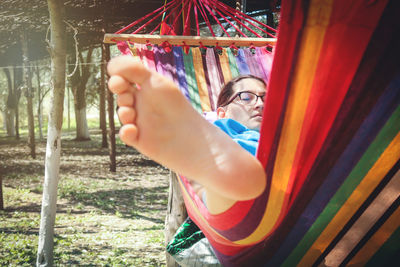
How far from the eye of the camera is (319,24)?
876 millimetres

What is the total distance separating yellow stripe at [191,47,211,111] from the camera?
226cm

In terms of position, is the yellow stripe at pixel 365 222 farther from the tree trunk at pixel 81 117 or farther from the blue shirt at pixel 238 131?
the tree trunk at pixel 81 117

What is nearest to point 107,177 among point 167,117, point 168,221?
point 168,221

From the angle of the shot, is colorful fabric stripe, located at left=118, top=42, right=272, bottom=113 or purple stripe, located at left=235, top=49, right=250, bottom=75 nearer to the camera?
colorful fabric stripe, located at left=118, top=42, right=272, bottom=113

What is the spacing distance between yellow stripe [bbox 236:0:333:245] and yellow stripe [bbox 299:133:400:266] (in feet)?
0.74

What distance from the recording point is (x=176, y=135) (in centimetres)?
83

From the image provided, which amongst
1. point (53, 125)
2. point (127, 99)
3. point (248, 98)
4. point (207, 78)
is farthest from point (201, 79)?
point (127, 99)

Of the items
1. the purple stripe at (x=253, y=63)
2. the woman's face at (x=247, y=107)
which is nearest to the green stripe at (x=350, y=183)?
the woman's face at (x=247, y=107)

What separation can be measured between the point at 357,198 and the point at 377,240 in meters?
0.18

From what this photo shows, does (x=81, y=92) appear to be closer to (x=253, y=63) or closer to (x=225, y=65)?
(x=225, y=65)

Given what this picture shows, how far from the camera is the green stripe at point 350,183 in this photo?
0.96 meters

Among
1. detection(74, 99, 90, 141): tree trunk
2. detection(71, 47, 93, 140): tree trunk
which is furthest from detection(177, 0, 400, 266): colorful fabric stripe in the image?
detection(74, 99, 90, 141): tree trunk

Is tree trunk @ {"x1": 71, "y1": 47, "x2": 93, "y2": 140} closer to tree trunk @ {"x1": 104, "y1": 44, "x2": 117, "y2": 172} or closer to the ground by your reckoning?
the ground

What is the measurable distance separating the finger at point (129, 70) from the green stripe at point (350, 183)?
23.6 inches
